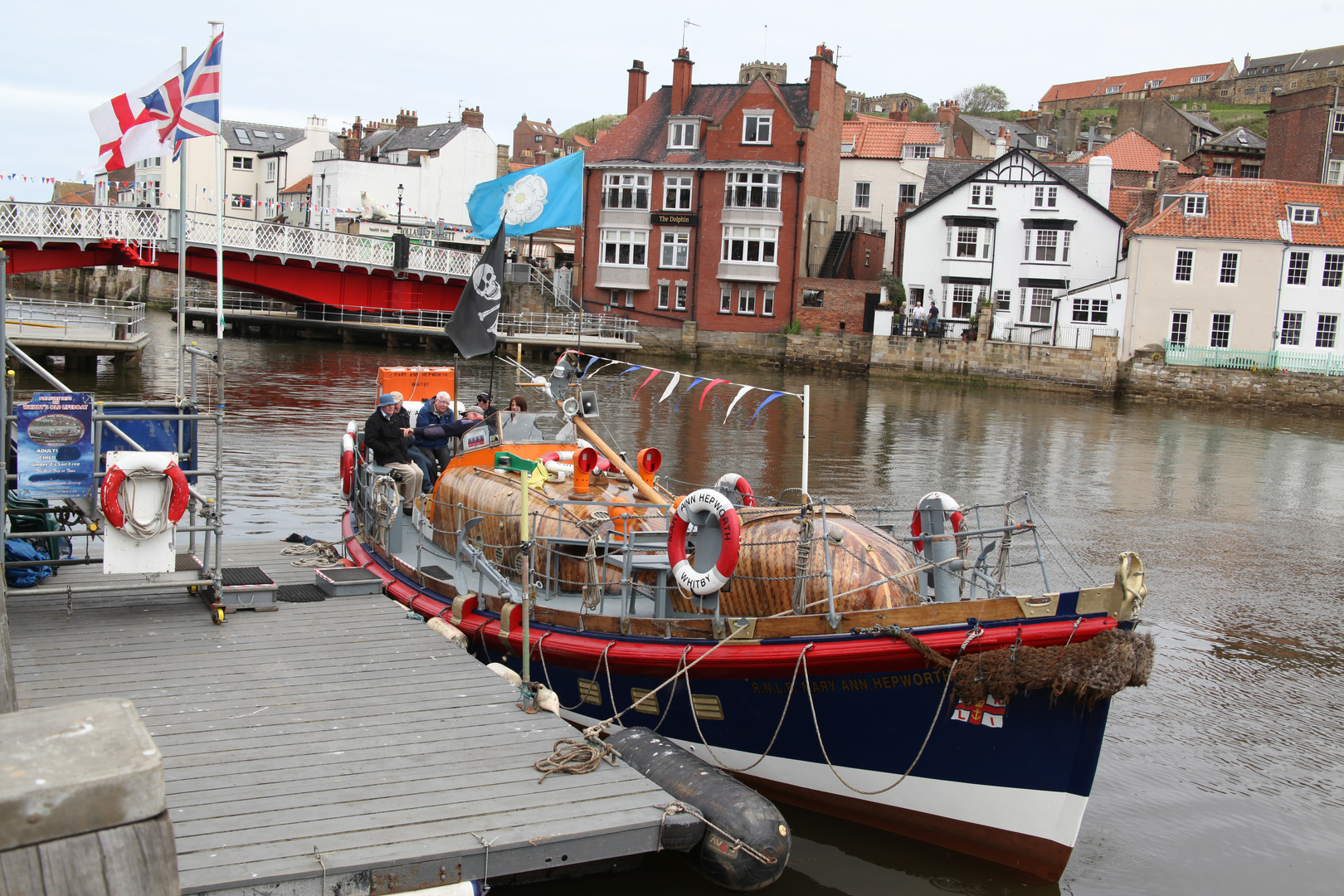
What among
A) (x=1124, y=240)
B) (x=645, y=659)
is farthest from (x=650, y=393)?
(x=645, y=659)

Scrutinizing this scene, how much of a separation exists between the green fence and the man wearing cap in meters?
40.9

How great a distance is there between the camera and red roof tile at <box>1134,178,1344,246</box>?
46219 mm

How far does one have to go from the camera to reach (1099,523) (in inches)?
858

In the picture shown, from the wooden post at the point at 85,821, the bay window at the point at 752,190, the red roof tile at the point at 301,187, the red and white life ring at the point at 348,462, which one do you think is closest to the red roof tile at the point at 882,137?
the bay window at the point at 752,190

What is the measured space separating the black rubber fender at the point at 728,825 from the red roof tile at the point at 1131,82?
135083 mm

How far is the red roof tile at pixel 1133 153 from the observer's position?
7278cm

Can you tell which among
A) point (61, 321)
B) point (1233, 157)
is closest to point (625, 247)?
point (61, 321)

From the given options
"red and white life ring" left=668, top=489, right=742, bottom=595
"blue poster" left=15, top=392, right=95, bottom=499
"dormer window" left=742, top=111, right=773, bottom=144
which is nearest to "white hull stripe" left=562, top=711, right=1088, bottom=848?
"red and white life ring" left=668, top=489, right=742, bottom=595

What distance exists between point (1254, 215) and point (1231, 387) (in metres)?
8.21

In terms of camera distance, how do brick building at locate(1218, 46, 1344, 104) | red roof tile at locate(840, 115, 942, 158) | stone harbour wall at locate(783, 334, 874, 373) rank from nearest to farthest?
stone harbour wall at locate(783, 334, 874, 373) < red roof tile at locate(840, 115, 942, 158) < brick building at locate(1218, 46, 1344, 104)

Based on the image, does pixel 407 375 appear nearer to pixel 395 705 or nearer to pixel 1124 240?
pixel 395 705

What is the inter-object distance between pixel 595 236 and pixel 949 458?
31851 millimetres

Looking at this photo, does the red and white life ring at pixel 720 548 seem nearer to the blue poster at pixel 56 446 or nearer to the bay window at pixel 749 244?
the blue poster at pixel 56 446

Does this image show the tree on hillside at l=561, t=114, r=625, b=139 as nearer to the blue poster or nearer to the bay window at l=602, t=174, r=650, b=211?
the bay window at l=602, t=174, r=650, b=211
